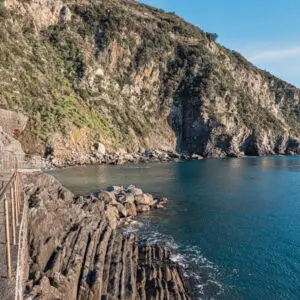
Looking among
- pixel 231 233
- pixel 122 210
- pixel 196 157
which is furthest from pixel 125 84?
pixel 231 233

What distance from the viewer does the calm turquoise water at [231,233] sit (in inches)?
725

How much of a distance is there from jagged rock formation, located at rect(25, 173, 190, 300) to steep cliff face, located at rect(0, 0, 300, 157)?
6104cm

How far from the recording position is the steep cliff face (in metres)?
84.6

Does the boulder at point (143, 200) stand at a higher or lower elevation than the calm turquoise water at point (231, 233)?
higher

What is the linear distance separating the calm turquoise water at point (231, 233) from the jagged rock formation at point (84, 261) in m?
2.45

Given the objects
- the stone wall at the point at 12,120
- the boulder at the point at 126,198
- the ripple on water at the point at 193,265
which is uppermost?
the stone wall at the point at 12,120

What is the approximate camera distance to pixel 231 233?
2731 cm

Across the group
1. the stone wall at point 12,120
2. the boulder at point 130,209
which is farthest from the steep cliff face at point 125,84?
the boulder at point 130,209

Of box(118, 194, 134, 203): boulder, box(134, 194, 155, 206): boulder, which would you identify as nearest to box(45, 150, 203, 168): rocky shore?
box(118, 194, 134, 203): boulder

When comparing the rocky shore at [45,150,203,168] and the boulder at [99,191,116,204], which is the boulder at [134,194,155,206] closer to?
the boulder at [99,191,116,204]

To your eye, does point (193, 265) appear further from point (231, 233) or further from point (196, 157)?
point (196, 157)

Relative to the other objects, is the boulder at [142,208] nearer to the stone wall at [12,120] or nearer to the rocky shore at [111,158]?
the stone wall at [12,120]

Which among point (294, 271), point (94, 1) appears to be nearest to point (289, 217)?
point (294, 271)

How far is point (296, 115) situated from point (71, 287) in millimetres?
200129
